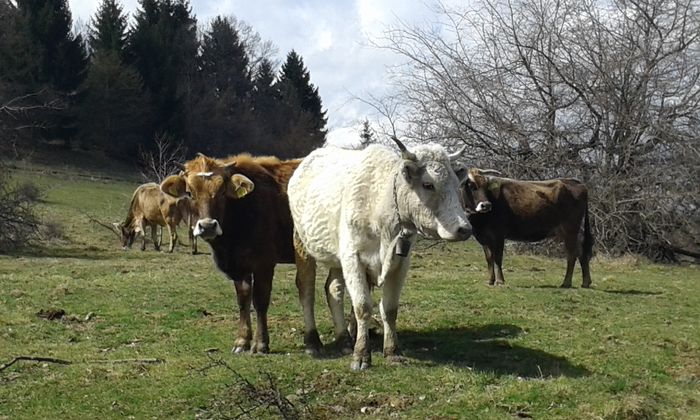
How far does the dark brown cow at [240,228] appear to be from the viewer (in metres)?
8.72

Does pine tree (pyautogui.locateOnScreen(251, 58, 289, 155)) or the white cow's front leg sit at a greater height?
pine tree (pyautogui.locateOnScreen(251, 58, 289, 155))

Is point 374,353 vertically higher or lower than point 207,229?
lower

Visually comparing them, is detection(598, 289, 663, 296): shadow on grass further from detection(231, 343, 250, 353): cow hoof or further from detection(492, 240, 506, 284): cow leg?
detection(231, 343, 250, 353): cow hoof

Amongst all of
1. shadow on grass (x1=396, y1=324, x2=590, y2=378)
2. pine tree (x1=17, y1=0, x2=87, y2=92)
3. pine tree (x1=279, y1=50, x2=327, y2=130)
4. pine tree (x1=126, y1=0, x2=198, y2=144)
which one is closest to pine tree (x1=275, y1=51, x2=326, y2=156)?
pine tree (x1=279, y1=50, x2=327, y2=130)

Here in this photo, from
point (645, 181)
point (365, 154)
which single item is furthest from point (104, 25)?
point (365, 154)

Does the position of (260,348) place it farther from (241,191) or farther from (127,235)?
(127,235)

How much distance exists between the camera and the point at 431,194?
7.23 meters

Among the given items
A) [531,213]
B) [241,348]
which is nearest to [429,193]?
[241,348]

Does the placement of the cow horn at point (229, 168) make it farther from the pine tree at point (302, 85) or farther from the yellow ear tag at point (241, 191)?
the pine tree at point (302, 85)

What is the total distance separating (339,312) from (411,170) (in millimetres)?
2426

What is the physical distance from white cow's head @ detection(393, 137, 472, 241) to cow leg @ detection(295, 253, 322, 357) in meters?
2.06

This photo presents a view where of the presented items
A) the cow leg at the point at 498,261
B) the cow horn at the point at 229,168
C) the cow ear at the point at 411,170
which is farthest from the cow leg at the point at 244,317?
the cow leg at the point at 498,261

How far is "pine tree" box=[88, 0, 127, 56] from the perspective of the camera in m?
56.0

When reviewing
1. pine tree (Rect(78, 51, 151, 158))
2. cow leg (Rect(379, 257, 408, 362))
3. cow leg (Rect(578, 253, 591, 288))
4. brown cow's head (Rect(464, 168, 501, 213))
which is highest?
pine tree (Rect(78, 51, 151, 158))
